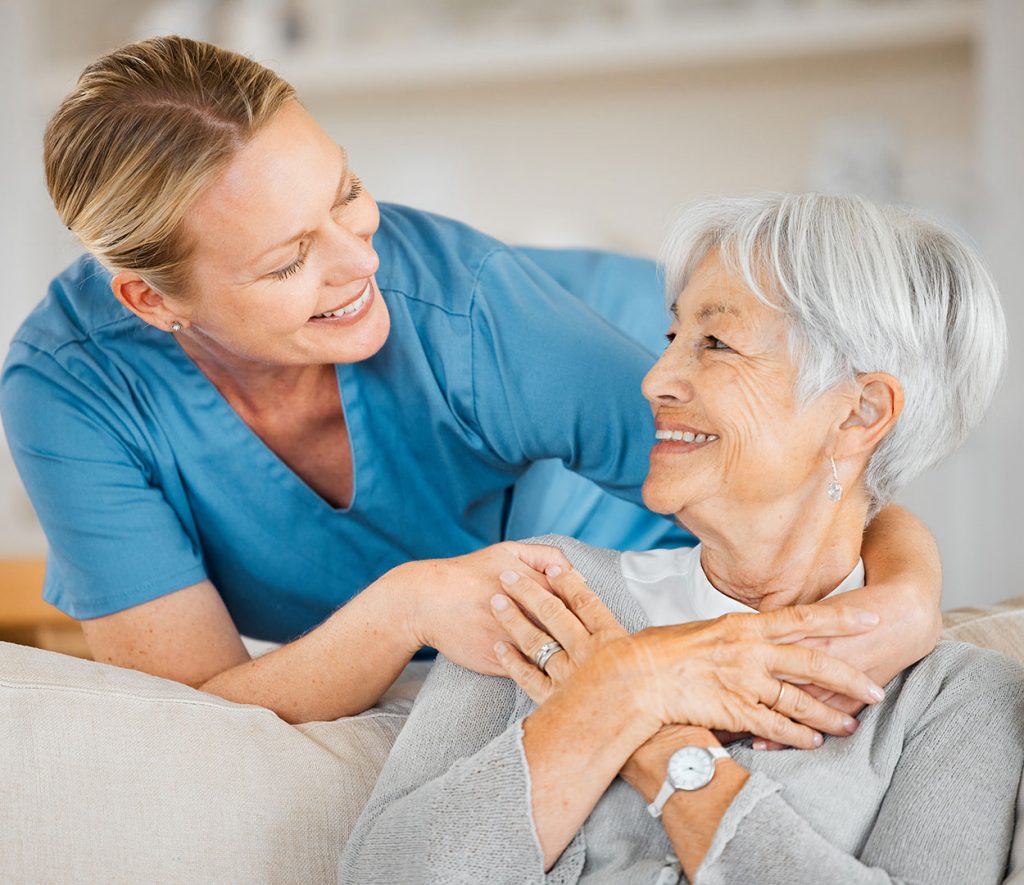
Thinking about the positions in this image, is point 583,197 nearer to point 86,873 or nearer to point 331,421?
point 331,421

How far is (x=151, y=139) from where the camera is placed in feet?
4.39

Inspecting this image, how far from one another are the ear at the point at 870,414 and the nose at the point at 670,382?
175 mm

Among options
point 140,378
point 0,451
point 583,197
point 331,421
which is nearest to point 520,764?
point 331,421

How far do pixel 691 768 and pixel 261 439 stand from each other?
0.81 meters

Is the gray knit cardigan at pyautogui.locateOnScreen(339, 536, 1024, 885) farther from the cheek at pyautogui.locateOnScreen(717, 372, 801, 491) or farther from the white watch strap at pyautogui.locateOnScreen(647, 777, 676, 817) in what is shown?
the cheek at pyautogui.locateOnScreen(717, 372, 801, 491)

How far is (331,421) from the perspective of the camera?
1700mm

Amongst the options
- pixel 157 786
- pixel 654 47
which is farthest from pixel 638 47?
pixel 157 786

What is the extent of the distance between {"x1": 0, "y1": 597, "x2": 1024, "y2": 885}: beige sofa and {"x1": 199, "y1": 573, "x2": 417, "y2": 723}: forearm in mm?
67

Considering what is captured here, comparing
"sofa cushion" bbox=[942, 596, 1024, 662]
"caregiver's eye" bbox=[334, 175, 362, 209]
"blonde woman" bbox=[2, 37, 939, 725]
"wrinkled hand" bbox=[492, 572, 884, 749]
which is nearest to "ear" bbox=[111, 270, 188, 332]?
"blonde woman" bbox=[2, 37, 939, 725]

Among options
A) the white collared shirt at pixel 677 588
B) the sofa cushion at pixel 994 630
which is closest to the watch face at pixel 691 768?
the white collared shirt at pixel 677 588

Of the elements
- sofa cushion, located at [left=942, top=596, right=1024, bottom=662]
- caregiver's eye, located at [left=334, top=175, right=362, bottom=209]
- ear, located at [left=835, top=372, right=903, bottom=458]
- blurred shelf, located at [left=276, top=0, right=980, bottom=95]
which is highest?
blurred shelf, located at [left=276, top=0, right=980, bottom=95]

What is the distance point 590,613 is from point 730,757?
0.68 feet

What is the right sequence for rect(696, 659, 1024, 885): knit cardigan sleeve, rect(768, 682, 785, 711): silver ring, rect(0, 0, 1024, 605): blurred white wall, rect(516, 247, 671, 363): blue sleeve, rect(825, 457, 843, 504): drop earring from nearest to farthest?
rect(696, 659, 1024, 885): knit cardigan sleeve, rect(768, 682, 785, 711): silver ring, rect(825, 457, 843, 504): drop earring, rect(516, 247, 671, 363): blue sleeve, rect(0, 0, 1024, 605): blurred white wall

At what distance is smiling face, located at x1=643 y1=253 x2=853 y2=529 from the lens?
1264mm
